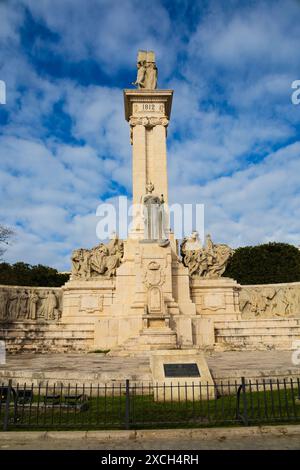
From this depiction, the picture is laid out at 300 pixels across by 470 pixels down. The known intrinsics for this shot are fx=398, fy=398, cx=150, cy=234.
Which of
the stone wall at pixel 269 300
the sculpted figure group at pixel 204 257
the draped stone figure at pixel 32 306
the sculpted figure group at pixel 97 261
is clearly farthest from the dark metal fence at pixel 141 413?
the stone wall at pixel 269 300

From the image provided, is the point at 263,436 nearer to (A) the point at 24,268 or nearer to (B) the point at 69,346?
(B) the point at 69,346

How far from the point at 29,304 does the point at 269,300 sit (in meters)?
16.3

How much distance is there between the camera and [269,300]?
27.7m

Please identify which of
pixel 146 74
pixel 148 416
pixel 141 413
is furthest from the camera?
pixel 146 74

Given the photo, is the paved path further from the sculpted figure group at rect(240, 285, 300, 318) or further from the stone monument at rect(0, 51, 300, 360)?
the sculpted figure group at rect(240, 285, 300, 318)

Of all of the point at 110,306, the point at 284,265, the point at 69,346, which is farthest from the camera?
the point at 284,265

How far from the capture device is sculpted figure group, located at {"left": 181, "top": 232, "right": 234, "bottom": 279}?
81.2ft

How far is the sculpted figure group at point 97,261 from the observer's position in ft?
80.0

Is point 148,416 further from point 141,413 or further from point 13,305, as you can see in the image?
point 13,305

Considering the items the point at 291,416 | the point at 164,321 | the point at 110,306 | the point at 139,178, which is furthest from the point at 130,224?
the point at 291,416

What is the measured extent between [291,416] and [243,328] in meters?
13.3

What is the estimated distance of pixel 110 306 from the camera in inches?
899

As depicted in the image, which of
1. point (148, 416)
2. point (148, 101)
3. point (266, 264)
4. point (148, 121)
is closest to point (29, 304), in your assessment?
point (148, 121)

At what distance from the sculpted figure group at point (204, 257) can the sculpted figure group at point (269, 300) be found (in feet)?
12.8
